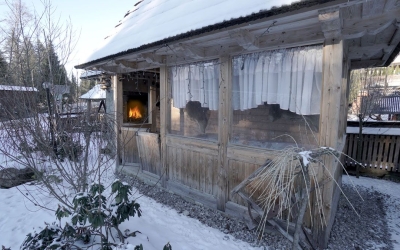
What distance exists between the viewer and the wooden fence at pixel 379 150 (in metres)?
6.33

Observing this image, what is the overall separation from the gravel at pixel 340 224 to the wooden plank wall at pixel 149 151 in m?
0.58

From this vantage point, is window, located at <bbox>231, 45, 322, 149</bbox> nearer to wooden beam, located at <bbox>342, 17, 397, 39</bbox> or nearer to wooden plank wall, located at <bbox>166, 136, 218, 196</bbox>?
wooden beam, located at <bbox>342, 17, 397, 39</bbox>

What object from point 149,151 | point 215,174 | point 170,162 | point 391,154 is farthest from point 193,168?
point 391,154

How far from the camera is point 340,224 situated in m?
3.77

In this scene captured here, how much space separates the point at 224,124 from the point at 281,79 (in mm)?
1183

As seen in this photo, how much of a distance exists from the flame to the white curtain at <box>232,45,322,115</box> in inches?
206

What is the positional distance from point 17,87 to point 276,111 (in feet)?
15.9

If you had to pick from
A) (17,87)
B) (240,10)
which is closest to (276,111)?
(240,10)

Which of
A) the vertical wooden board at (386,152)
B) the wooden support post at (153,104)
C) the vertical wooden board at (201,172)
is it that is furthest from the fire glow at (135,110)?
the vertical wooden board at (386,152)

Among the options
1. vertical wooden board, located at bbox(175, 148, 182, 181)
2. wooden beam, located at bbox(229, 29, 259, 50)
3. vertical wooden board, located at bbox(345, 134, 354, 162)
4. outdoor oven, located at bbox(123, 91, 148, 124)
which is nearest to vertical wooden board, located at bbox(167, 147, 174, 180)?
vertical wooden board, located at bbox(175, 148, 182, 181)

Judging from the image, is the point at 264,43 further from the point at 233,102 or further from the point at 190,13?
the point at 190,13

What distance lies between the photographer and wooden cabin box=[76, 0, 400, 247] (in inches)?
102

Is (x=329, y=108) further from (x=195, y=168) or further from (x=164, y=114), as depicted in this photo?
(x=164, y=114)

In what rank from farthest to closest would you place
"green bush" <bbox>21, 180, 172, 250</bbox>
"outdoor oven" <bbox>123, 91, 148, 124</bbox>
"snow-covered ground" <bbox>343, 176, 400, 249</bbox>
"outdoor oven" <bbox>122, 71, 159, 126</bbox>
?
1. "outdoor oven" <bbox>123, 91, 148, 124</bbox>
2. "outdoor oven" <bbox>122, 71, 159, 126</bbox>
3. "snow-covered ground" <bbox>343, 176, 400, 249</bbox>
4. "green bush" <bbox>21, 180, 172, 250</bbox>
